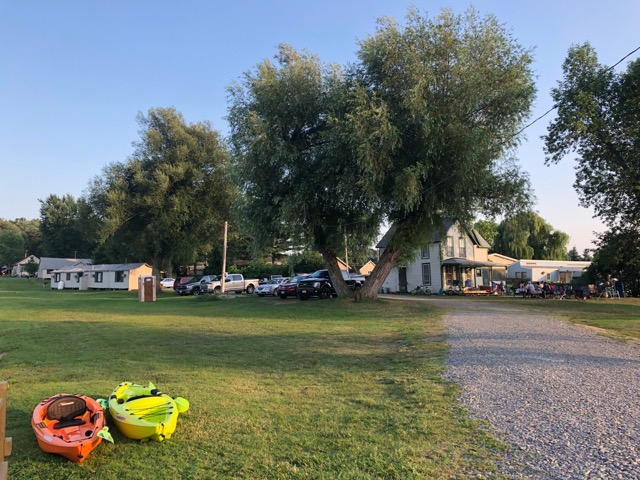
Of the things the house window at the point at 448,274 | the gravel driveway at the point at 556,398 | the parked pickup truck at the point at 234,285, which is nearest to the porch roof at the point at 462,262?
the house window at the point at 448,274

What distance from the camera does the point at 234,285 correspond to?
127 feet

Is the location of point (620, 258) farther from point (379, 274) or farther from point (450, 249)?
point (379, 274)

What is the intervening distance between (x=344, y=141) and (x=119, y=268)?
39.7 metres

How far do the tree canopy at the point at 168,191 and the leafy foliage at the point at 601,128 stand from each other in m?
26.1

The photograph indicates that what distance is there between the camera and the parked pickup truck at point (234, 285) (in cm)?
3747

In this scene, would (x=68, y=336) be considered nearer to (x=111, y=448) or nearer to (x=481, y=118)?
(x=111, y=448)

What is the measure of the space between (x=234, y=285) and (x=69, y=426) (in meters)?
34.1

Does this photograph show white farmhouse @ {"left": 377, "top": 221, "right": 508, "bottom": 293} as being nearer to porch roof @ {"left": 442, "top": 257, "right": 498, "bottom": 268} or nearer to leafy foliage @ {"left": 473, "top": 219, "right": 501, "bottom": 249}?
porch roof @ {"left": 442, "top": 257, "right": 498, "bottom": 268}

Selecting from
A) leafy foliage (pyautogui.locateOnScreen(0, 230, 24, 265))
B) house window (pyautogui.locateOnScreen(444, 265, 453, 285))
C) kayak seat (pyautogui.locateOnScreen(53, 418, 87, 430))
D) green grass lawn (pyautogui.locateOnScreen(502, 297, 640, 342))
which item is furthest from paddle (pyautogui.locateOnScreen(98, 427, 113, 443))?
leafy foliage (pyautogui.locateOnScreen(0, 230, 24, 265))

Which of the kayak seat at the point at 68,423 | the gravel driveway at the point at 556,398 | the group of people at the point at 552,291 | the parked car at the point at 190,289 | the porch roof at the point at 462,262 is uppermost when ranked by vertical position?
the porch roof at the point at 462,262

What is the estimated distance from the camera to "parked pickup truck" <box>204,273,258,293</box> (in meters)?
37.5

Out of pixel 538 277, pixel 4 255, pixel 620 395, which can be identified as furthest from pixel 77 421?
pixel 4 255

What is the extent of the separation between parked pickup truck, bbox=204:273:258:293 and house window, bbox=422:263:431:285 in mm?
14361

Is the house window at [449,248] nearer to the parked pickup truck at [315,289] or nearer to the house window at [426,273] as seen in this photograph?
the house window at [426,273]
